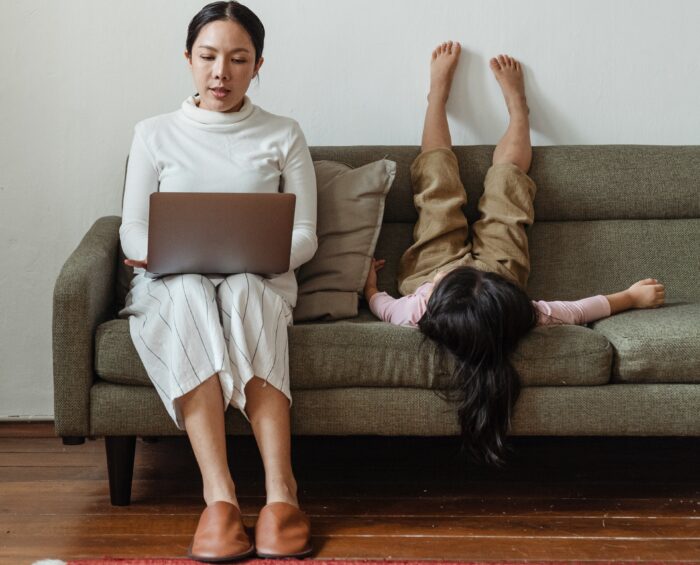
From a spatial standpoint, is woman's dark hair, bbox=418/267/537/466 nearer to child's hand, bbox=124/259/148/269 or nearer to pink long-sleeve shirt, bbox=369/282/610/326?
pink long-sleeve shirt, bbox=369/282/610/326

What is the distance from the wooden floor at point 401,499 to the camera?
193 centimetres

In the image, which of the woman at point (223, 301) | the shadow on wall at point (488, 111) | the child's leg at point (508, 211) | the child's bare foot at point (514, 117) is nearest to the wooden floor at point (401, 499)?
the woman at point (223, 301)

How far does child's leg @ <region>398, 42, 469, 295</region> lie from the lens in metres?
2.47

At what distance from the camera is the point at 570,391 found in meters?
2.06

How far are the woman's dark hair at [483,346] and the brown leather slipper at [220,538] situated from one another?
53cm

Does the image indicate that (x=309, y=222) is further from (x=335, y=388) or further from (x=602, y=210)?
(x=602, y=210)

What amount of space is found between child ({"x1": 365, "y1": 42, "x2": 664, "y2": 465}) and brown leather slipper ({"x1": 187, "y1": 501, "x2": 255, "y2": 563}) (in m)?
0.53

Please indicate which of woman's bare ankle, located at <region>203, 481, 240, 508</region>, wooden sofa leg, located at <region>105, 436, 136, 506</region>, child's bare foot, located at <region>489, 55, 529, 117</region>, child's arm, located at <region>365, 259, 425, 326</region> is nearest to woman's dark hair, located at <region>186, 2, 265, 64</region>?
child's arm, located at <region>365, 259, 425, 326</region>

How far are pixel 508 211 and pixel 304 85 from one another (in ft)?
2.37

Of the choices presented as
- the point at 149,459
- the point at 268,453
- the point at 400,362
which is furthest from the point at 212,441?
the point at 149,459

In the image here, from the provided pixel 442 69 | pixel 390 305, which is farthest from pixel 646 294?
pixel 442 69

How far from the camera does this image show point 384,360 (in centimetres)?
204

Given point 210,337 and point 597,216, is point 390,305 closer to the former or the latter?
point 210,337

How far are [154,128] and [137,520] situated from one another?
0.95m
